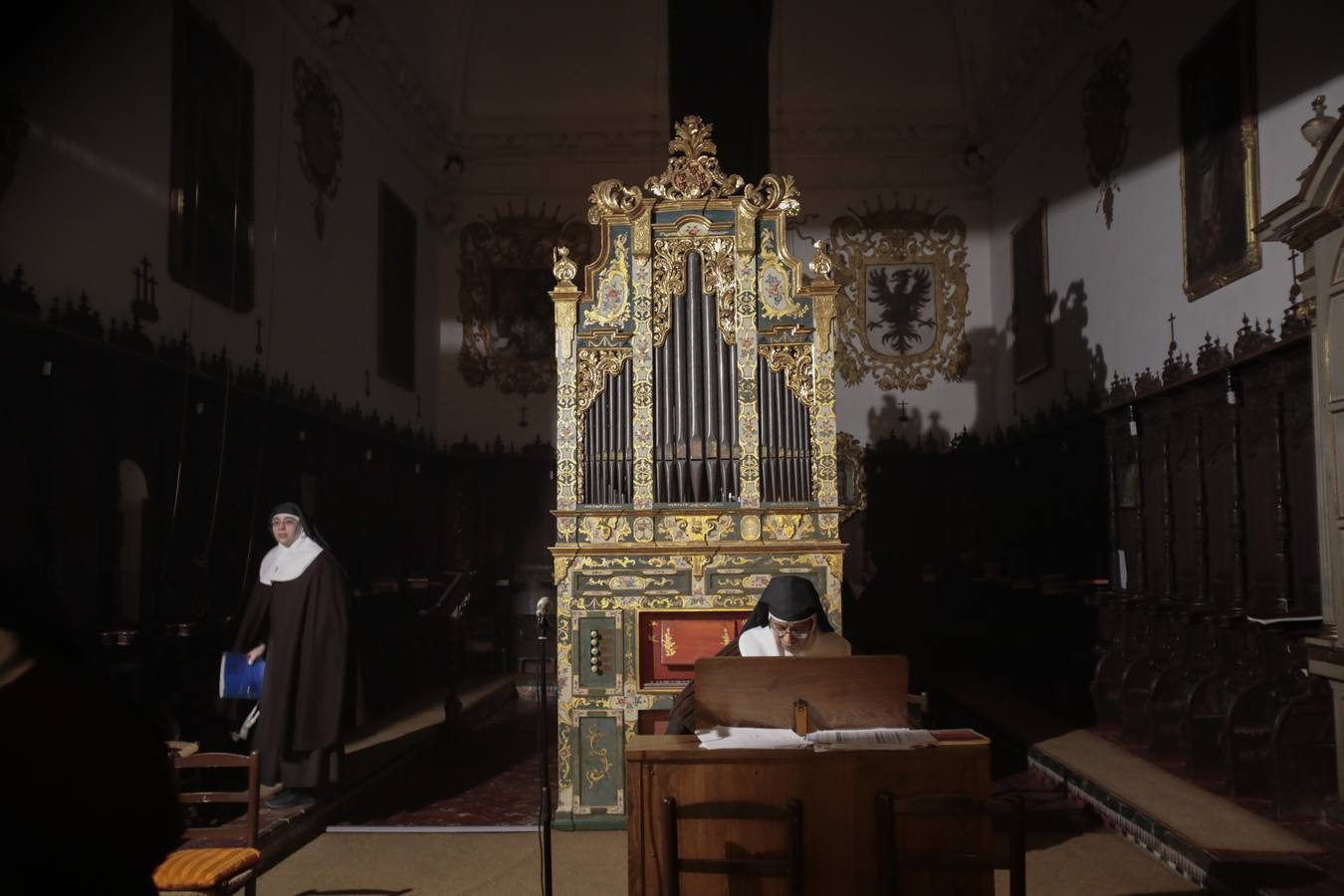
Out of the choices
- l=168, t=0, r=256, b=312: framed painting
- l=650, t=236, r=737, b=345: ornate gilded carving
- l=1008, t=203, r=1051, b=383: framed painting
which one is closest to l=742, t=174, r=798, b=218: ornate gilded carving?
l=650, t=236, r=737, b=345: ornate gilded carving

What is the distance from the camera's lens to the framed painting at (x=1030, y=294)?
40.9 ft

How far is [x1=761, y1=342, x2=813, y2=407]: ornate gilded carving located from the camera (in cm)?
764

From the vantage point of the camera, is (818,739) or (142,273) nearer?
(818,739)

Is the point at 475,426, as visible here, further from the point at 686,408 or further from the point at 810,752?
the point at 810,752

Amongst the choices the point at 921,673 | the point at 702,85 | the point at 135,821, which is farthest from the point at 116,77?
the point at 921,673

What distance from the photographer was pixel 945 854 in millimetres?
3484

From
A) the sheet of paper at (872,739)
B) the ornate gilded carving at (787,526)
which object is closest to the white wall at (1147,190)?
the ornate gilded carving at (787,526)

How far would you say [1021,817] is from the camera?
3326 millimetres

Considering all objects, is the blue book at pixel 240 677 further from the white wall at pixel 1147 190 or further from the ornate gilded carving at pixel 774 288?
the white wall at pixel 1147 190

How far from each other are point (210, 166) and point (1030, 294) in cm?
941

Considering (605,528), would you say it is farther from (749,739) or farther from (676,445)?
(749,739)

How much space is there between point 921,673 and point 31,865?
40.4ft

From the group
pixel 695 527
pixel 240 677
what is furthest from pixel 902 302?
pixel 240 677

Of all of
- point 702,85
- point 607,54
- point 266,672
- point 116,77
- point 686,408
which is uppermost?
point 607,54
